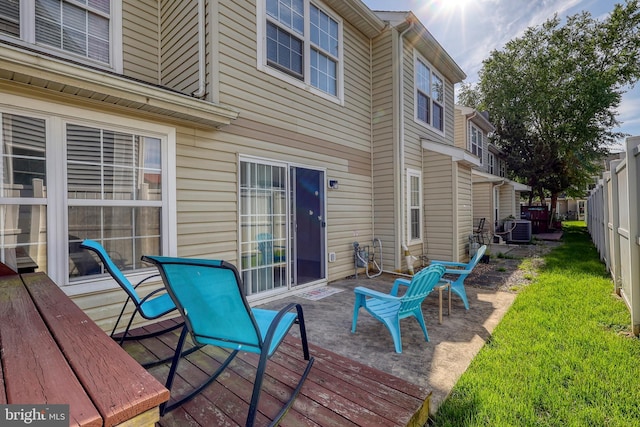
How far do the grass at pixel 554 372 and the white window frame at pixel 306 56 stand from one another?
15.1 feet

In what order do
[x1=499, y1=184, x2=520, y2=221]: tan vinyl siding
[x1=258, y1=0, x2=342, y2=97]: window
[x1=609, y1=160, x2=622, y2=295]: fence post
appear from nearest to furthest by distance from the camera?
[x1=609, y1=160, x2=622, y2=295]: fence post, [x1=258, y1=0, x2=342, y2=97]: window, [x1=499, y1=184, x2=520, y2=221]: tan vinyl siding

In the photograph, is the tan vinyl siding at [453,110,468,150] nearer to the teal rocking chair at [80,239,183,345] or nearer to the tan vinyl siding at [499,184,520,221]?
the tan vinyl siding at [499,184,520,221]

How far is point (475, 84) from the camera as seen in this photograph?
20172 millimetres

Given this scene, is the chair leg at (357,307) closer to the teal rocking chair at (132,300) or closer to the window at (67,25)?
the teal rocking chair at (132,300)

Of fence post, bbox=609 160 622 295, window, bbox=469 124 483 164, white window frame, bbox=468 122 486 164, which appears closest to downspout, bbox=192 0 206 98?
fence post, bbox=609 160 622 295

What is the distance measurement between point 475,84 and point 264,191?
21.0 metres

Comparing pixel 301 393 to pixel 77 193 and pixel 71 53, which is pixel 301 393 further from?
pixel 71 53

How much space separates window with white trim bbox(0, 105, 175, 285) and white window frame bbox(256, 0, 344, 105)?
2032 millimetres

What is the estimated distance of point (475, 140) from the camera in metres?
14.7

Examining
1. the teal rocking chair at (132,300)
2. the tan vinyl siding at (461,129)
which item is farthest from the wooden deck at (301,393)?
the tan vinyl siding at (461,129)

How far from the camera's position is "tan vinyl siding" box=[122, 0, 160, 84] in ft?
14.4

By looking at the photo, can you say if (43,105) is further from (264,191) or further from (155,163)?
(264,191)

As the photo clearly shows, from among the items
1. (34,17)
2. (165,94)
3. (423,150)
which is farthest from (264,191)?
(423,150)

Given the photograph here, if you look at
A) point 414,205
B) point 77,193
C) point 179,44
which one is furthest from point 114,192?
point 414,205
